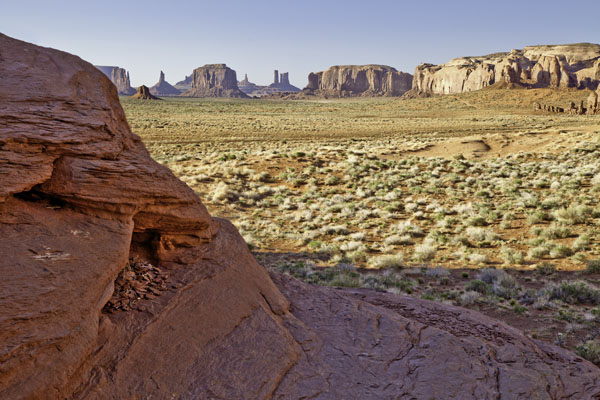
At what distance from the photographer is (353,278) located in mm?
11227

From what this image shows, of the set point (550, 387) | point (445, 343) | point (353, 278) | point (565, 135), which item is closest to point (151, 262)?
point (445, 343)

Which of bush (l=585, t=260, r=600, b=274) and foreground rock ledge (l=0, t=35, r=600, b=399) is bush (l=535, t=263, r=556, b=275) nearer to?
bush (l=585, t=260, r=600, b=274)

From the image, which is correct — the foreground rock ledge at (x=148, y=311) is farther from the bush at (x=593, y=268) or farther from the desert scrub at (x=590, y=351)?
the bush at (x=593, y=268)

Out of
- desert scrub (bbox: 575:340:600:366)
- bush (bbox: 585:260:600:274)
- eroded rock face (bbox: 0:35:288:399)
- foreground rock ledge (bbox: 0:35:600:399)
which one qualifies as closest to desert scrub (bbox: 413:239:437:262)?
bush (bbox: 585:260:600:274)

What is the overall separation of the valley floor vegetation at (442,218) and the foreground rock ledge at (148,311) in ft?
11.7

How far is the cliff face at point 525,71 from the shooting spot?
370 ft

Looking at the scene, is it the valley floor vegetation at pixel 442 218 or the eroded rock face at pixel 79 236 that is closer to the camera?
the eroded rock face at pixel 79 236

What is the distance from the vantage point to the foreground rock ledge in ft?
12.4

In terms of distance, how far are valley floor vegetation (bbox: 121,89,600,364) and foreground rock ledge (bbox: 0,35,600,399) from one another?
3572 mm

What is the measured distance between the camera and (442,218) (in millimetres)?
18156

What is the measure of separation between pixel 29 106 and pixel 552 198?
67.5 ft

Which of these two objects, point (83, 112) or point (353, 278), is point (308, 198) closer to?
point (353, 278)

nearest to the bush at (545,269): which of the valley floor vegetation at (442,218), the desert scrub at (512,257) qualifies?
Result: the valley floor vegetation at (442,218)

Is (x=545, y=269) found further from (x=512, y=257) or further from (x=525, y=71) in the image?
(x=525, y=71)
